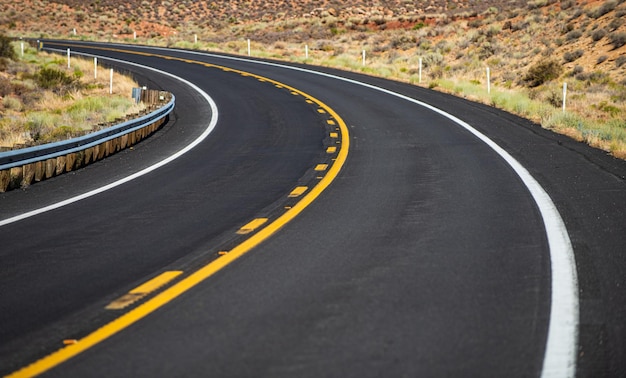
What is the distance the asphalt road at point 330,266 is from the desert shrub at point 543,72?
21890 millimetres

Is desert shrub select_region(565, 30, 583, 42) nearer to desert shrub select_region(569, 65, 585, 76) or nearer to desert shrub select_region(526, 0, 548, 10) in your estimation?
desert shrub select_region(569, 65, 585, 76)

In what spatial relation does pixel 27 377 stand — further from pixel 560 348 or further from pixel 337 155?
pixel 337 155

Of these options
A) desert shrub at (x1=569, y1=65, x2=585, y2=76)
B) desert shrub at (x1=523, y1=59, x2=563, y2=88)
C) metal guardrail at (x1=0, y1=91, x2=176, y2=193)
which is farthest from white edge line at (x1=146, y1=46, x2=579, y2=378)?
desert shrub at (x1=569, y1=65, x2=585, y2=76)

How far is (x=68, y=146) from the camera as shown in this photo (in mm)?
14086

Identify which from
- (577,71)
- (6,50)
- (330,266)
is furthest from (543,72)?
(330,266)

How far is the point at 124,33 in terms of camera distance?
3145 inches

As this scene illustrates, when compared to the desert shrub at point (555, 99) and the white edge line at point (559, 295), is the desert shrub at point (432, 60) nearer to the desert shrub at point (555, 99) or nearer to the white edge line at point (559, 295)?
the desert shrub at point (555, 99)

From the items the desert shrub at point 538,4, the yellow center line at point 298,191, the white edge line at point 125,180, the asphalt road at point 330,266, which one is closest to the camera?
the asphalt road at point 330,266

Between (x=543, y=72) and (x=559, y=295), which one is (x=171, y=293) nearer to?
(x=559, y=295)

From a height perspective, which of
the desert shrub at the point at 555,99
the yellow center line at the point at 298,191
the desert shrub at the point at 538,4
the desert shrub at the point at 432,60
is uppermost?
the desert shrub at the point at 538,4

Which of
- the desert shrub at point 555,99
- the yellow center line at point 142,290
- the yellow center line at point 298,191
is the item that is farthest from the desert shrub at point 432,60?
the yellow center line at point 142,290

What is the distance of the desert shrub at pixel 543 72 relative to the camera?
3581 cm

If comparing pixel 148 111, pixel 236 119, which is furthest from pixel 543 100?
pixel 148 111

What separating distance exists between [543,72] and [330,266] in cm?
3144
